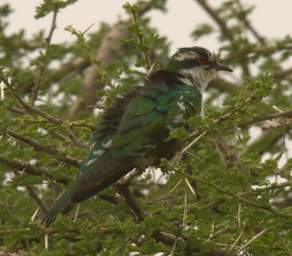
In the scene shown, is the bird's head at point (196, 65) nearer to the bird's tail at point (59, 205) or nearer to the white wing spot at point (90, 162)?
the white wing spot at point (90, 162)

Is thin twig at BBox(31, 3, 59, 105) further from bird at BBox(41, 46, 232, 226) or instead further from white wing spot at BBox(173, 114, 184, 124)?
white wing spot at BBox(173, 114, 184, 124)

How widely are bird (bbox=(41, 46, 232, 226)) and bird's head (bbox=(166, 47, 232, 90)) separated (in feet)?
1.27

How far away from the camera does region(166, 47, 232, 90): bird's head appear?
6801mm

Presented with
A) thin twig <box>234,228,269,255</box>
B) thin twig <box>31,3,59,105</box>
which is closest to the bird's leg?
thin twig <box>234,228,269,255</box>

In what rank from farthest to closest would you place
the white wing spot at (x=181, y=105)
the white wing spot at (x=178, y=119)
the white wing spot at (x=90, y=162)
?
the white wing spot at (x=181, y=105) → the white wing spot at (x=178, y=119) → the white wing spot at (x=90, y=162)

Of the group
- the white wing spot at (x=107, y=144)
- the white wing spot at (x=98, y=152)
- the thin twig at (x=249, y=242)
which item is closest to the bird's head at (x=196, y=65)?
the white wing spot at (x=107, y=144)

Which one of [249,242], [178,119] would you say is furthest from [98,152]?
[249,242]

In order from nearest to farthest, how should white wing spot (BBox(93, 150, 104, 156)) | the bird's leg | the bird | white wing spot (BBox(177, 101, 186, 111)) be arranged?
1. the bird's leg
2. the bird
3. white wing spot (BBox(93, 150, 104, 156))
4. white wing spot (BBox(177, 101, 186, 111))

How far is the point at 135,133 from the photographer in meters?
5.45

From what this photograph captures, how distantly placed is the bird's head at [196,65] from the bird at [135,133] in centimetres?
39

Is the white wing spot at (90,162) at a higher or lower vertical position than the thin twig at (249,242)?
higher

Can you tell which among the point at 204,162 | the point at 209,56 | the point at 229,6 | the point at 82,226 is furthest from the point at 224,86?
the point at 82,226

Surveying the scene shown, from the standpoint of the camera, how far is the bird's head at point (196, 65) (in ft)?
22.3

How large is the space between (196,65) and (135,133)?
170 centimetres
